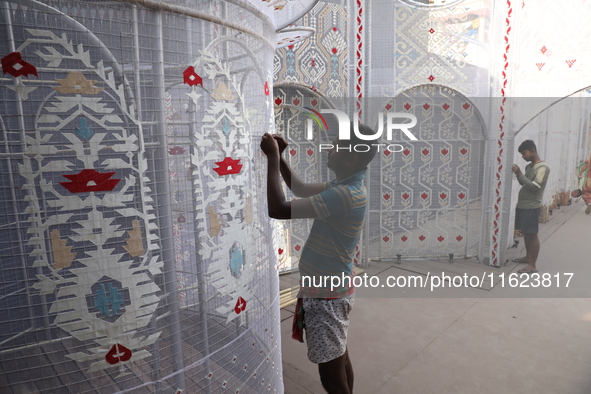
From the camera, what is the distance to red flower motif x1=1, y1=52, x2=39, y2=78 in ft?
3.86

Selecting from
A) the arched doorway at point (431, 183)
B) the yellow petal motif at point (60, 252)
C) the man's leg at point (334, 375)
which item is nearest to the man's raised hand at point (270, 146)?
the yellow petal motif at point (60, 252)

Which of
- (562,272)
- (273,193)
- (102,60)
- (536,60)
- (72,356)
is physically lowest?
(562,272)

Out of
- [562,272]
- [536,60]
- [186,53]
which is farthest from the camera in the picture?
[562,272]

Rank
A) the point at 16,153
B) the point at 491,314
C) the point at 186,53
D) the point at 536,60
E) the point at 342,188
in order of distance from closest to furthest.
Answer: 1. the point at 16,153
2. the point at 186,53
3. the point at 342,188
4. the point at 491,314
5. the point at 536,60

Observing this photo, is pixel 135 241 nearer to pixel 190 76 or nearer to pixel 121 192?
pixel 121 192

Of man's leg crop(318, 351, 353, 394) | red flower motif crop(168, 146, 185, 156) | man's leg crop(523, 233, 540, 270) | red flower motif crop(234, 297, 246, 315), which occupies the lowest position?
man's leg crop(523, 233, 540, 270)

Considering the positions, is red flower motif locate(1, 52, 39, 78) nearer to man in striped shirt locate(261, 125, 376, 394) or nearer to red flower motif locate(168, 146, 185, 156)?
red flower motif locate(168, 146, 185, 156)

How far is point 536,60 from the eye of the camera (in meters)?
4.70

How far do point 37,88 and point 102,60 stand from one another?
0.73 feet

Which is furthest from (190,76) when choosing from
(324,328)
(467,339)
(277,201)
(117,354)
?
(467,339)

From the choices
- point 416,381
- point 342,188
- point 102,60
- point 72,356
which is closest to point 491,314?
point 416,381

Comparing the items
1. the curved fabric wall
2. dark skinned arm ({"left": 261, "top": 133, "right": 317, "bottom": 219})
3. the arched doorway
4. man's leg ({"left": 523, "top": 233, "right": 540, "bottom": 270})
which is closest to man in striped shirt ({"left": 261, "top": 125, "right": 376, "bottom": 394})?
dark skinned arm ({"left": 261, "top": 133, "right": 317, "bottom": 219})

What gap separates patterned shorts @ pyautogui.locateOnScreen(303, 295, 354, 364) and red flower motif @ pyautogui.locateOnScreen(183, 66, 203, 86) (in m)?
1.18

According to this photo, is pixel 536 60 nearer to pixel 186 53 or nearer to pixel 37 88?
pixel 186 53
